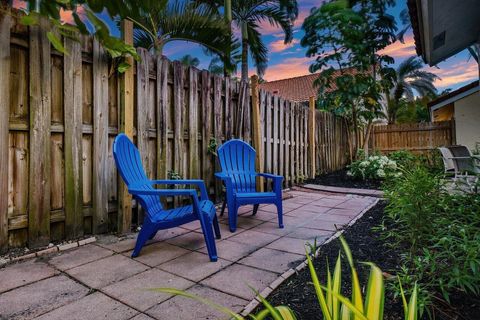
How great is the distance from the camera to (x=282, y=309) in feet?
2.75

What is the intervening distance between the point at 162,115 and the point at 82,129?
0.84 meters

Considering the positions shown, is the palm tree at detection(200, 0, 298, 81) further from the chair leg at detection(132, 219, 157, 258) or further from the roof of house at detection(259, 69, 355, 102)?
the chair leg at detection(132, 219, 157, 258)

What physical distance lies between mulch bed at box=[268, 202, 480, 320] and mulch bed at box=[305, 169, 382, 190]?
3.06 metres

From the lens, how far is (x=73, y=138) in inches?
92.3

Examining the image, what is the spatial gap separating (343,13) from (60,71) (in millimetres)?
6626

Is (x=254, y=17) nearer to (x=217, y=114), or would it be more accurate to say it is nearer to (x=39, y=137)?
(x=217, y=114)

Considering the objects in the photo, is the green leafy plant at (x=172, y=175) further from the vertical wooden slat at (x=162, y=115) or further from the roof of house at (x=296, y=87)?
the roof of house at (x=296, y=87)

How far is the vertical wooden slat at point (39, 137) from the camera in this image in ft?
6.95

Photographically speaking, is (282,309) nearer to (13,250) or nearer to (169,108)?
(13,250)

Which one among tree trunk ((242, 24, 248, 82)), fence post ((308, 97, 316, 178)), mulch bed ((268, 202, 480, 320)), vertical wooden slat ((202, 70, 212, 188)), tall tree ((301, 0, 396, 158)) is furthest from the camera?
tree trunk ((242, 24, 248, 82))

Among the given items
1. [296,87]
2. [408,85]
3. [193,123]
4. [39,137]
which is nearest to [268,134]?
[193,123]

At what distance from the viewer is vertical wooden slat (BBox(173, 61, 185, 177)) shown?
3197 millimetres

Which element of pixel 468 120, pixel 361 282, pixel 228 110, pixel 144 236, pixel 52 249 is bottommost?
pixel 361 282

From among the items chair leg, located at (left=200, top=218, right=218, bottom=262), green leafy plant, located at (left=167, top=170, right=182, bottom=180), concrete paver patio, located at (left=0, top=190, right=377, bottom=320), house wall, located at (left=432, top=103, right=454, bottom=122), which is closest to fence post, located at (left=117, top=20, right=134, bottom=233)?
concrete paver patio, located at (left=0, top=190, right=377, bottom=320)
